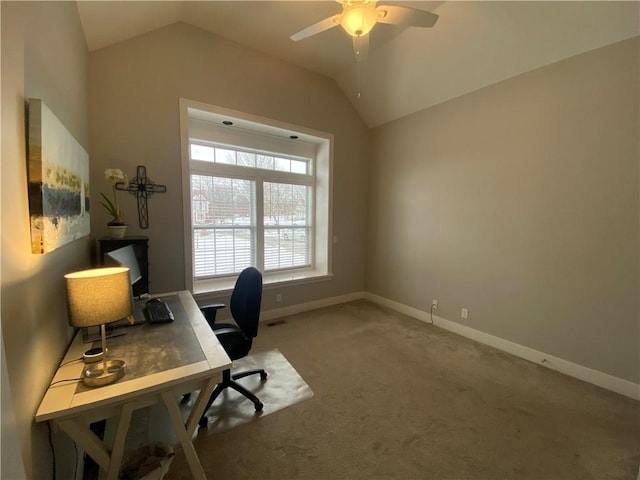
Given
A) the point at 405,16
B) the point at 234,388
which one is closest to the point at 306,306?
the point at 234,388

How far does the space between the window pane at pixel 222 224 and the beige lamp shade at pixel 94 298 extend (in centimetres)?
236

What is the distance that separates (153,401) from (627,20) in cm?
391

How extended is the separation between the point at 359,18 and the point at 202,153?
7.68ft

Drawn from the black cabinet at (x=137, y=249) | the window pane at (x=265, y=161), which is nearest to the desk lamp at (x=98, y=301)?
the black cabinet at (x=137, y=249)

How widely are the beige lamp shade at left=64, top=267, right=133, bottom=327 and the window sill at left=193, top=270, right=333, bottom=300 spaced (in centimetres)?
210

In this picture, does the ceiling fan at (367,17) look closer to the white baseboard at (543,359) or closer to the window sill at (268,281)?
the window sill at (268,281)

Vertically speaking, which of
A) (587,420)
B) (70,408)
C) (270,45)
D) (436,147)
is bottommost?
(587,420)

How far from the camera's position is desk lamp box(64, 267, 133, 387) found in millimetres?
1040

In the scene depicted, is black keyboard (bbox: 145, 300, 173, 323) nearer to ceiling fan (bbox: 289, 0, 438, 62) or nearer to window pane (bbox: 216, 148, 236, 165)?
window pane (bbox: 216, 148, 236, 165)

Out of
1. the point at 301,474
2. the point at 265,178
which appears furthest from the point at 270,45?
the point at 301,474

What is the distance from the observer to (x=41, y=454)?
1018 mm

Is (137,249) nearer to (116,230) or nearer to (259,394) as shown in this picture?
(116,230)

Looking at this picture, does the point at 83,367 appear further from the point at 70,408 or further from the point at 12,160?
the point at 12,160

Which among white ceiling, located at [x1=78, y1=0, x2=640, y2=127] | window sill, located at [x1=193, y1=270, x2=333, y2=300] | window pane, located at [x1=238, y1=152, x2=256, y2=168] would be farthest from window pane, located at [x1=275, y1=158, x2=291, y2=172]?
window sill, located at [x1=193, y1=270, x2=333, y2=300]
